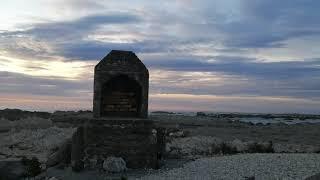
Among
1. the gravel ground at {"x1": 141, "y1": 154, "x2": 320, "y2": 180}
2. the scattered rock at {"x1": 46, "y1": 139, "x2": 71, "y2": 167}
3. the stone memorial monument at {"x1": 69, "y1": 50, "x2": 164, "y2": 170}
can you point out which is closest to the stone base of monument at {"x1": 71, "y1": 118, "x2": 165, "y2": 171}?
the stone memorial monument at {"x1": 69, "y1": 50, "x2": 164, "y2": 170}

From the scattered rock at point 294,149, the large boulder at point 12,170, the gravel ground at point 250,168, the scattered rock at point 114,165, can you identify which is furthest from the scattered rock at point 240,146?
the large boulder at point 12,170

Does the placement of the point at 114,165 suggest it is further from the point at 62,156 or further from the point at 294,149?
the point at 294,149

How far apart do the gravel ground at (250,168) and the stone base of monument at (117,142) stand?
4.02 feet

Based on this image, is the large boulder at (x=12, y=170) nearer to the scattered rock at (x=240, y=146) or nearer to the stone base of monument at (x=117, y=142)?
the stone base of monument at (x=117, y=142)

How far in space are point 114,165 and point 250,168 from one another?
474 centimetres

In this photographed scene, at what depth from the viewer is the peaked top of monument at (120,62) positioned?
19125 mm

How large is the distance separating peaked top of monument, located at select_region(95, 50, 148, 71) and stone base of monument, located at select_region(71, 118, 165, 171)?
6.57 feet

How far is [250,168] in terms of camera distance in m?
16.9

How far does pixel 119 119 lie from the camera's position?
1886cm

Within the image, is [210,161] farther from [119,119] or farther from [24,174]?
[24,174]

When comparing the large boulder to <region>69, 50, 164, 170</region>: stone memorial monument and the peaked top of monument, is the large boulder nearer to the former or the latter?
<region>69, 50, 164, 170</region>: stone memorial monument

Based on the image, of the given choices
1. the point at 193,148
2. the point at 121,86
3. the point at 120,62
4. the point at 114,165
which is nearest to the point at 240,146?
the point at 193,148

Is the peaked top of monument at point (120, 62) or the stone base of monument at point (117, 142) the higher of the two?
the peaked top of monument at point (120, 62)

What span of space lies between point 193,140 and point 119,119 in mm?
17048
